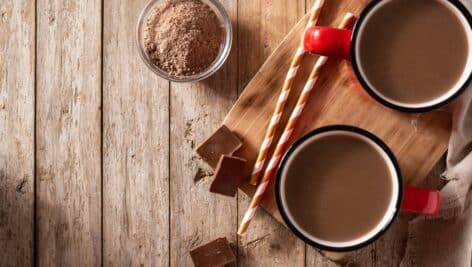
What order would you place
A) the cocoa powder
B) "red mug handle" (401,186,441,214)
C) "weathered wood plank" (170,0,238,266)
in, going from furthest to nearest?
"weathered wood plank" (170,0,238,266), the cocoa powder, "red mug handle" (401,186,441,214)

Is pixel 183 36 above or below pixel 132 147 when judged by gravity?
above

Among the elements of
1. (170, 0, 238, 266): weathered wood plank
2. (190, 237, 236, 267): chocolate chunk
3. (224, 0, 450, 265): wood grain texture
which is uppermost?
(224, 0, 450, 265): wood grain texture

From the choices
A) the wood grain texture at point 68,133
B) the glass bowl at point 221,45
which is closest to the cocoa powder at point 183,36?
the glass bowl at point 221,45

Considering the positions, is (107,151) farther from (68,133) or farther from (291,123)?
(291,123)

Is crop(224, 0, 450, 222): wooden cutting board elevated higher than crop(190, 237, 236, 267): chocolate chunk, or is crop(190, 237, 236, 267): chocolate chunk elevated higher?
crop(224, 0, 450, 222): wooden cutting board

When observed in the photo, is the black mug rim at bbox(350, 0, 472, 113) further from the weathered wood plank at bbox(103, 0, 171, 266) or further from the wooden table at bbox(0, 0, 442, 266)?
the weathered wood plank at bbox(103, 0, 171, 266)

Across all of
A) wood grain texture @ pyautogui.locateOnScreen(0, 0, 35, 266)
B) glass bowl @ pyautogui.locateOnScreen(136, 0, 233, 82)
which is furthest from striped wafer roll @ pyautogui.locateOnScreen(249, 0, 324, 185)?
wood grain texture @ pyautogui.locateOnScreen(0, 0, 35, 266)

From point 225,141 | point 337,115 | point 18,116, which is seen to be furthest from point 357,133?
point 18,116

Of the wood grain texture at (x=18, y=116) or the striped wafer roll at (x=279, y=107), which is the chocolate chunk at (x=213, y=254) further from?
the wood grain texture at (x=18, y=116)
